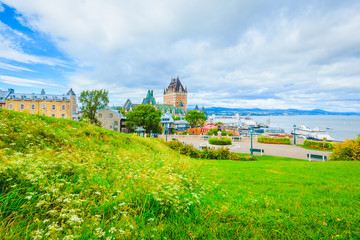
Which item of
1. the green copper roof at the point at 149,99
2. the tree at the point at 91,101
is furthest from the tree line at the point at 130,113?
the green copper roof at the point at 149,99

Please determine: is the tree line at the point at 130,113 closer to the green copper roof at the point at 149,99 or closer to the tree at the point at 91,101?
the tree at the point at 91,101

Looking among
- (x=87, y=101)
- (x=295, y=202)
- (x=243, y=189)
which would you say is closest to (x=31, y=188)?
(x=243, y=189)

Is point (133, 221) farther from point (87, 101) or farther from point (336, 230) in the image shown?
point (87, 101)

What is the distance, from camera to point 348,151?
1533 centimetres

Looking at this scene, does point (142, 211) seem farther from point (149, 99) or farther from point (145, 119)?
point (149, 99)

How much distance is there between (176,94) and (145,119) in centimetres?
12408

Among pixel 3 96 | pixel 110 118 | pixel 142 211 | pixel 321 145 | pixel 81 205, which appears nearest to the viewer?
pixel 81 205

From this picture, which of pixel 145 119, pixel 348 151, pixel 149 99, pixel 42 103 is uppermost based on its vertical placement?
pixel 149 99

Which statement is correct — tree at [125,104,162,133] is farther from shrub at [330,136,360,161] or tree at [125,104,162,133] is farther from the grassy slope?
the grassy slope

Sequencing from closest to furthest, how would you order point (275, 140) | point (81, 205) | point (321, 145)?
point (81, 205)
point (321, 145)
point (275, 140)

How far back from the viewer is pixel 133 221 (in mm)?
2410

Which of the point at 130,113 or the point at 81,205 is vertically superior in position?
the point at 130,113

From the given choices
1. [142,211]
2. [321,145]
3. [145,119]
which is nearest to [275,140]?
[321,145]

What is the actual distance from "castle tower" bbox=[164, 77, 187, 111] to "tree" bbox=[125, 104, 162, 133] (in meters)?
119
